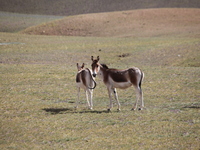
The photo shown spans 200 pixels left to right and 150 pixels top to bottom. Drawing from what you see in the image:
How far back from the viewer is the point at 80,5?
11725 cm

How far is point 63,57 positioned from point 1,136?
22.0 metres

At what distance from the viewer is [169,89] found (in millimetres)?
17875

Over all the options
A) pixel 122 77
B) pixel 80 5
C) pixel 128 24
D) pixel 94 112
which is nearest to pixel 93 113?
pixel 94 112

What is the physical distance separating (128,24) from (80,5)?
59704 mm

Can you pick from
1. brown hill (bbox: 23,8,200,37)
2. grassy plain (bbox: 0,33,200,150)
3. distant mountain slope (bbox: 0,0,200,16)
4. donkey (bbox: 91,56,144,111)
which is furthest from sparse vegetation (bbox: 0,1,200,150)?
distant mountain slope (bbox: 0,0,200,16)

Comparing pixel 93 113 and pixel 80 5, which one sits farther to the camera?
pixel 80 5

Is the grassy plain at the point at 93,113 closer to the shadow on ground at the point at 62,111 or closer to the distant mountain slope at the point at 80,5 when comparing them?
the shadow on ground at the point at 62,111

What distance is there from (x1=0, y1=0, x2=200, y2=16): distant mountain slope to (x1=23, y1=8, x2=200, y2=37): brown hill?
40.4 meters

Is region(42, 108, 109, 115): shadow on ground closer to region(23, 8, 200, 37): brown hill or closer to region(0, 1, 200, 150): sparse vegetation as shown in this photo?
region(0, 1, 200, 150): sparse vegetation

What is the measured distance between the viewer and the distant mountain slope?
360 feet

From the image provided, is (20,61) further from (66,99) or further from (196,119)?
(196,119)

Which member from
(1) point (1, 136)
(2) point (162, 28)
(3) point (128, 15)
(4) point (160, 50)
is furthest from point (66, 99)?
(3) point (128, 15)

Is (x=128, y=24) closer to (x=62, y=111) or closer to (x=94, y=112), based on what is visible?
(x=62, y=111)

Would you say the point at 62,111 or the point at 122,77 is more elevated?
the point at 122,77
